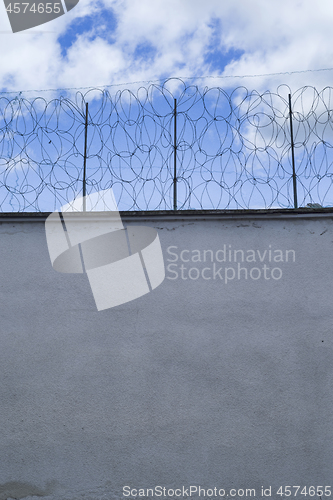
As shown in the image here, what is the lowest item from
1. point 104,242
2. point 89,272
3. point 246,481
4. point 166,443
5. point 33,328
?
point 246,481

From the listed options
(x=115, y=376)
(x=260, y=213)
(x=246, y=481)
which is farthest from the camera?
(x=260, y=213)

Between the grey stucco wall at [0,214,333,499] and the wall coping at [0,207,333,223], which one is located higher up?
the wall coping at [0,207,333,223]

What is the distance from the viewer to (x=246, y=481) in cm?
294

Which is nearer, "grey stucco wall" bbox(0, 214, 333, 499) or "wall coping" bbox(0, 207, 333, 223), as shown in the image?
"grey stucco wall" bbox(0, 214, 333, 499)

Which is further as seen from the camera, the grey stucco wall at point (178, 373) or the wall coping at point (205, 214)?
the wall coping at point (205, 214)

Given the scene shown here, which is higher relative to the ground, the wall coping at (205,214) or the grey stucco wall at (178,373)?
the wall coping at (205,214)

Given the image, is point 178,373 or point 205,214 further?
point 205,214

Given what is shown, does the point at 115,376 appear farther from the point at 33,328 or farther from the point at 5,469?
the point at 5,469

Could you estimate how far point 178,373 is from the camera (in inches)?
123

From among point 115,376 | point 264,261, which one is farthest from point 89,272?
point 264,261

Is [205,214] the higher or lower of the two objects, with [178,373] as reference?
→ higher

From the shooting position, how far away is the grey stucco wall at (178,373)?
2.98 meters

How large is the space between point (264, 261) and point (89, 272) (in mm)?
1522

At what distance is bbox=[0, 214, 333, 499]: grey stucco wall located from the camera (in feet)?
9.78
